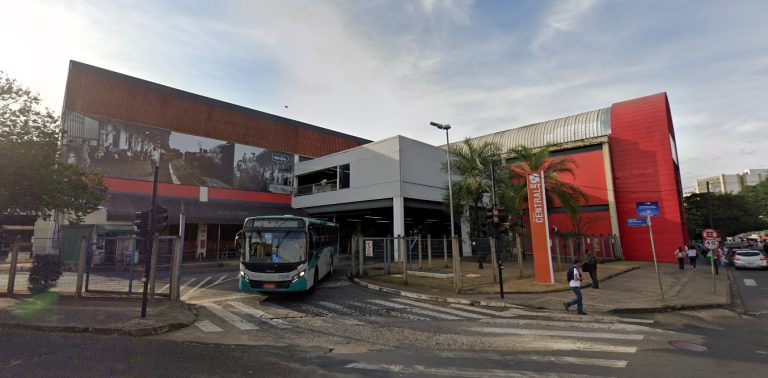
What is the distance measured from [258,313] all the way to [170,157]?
2667 cm

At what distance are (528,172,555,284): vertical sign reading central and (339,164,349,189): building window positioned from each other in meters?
19.0

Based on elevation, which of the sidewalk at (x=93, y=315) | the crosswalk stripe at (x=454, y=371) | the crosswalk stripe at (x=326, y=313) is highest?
the sidewalk at (x=93, y=315)

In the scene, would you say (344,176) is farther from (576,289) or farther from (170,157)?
(576,289)

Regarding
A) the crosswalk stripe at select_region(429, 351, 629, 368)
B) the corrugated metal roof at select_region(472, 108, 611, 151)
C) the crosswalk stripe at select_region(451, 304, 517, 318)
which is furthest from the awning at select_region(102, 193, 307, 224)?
the corrugated metal roof at select_region(472, 108, 611, 151)

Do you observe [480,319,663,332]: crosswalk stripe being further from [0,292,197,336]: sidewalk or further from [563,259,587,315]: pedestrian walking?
[0,292,197,336]: sidewalk

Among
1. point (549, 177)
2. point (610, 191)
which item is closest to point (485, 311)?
point (549, 177)

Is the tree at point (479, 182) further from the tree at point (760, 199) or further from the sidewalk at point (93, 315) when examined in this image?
the tree at point (760, 199)

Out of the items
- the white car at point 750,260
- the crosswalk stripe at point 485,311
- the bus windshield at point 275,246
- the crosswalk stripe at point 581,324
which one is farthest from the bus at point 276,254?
the white car at point 750,260

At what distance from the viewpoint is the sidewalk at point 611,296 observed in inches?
460

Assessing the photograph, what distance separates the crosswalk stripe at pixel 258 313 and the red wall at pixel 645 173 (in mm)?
33854

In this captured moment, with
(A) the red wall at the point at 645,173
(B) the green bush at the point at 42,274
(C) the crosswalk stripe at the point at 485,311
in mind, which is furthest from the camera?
(A) the red wall at the point at 645,173

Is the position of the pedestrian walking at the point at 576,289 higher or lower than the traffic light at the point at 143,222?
lower

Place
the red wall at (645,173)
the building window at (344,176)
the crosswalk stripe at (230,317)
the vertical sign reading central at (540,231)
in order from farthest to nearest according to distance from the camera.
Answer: the building window at (344,176) → the red wall at (645,173) → the vertical sign reading central at (540,231) → the crosswalk stripe at (230,317)

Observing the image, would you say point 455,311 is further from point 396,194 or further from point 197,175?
point 197,175
